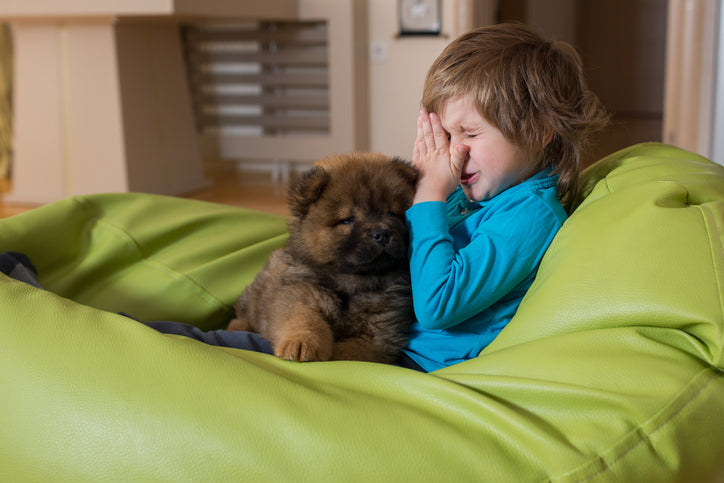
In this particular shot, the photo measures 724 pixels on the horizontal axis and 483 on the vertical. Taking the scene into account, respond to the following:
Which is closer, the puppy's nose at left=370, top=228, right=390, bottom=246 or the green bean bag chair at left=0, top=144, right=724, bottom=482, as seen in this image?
the green bean bag chair at left=0, top=144, right=724, bottom=482

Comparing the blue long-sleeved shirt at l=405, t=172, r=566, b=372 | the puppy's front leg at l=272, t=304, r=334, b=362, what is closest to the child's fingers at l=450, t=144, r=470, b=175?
the blue long-sleeved shirt at l=405, t=172, r=566, b=372

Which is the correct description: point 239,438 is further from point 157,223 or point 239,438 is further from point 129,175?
point 129,175

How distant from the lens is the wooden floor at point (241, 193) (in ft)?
18.2

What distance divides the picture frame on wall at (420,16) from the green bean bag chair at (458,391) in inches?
195

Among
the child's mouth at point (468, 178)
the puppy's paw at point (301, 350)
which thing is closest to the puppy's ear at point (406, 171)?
the child's mouth at point (468, 178)

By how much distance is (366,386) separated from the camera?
1.31 meters

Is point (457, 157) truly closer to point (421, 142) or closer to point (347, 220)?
point (421, 142)

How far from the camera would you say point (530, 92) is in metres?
1.59

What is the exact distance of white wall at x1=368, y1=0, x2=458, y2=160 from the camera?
634cm

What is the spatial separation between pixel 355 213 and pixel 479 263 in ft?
1.02

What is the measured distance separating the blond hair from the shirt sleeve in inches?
6.2

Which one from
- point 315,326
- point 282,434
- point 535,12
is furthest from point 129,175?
point 535,12

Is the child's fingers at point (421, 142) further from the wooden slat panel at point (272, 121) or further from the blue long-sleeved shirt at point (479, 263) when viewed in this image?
the wooden slat panel at point (272, 121)

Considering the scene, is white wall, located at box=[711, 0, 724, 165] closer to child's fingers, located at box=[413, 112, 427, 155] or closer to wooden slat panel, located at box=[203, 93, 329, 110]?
child's fingers, located at box=[413, 112, 427, 155]
